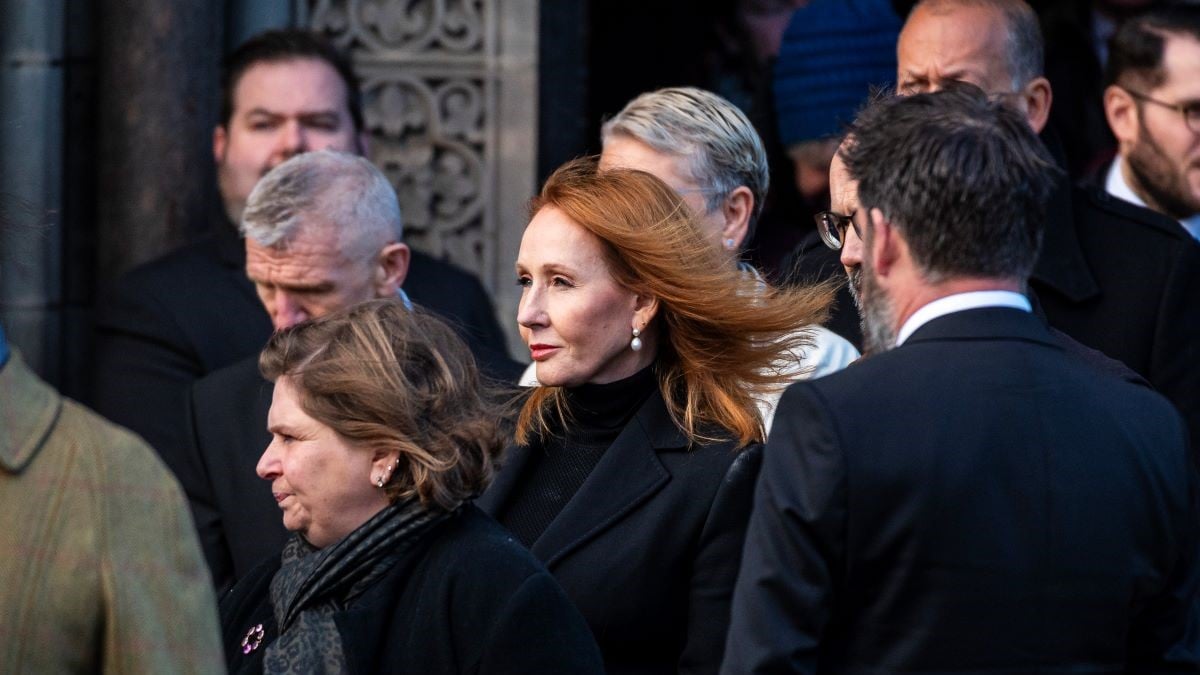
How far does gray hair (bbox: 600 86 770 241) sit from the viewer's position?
4.22m

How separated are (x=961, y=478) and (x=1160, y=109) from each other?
9.02ft

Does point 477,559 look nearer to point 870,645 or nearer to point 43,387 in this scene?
point 870,645

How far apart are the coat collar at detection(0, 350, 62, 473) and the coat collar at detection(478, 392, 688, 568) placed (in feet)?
4.78

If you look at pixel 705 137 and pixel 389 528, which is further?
pixel 705 137

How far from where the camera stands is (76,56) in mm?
5438

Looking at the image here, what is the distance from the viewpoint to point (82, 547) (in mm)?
2033

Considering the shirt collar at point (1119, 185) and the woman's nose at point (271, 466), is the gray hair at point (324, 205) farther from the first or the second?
the shirt collar at point (1119, 185)

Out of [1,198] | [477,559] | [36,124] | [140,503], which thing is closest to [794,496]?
[477,559]

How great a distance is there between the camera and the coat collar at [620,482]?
3422 millimetres

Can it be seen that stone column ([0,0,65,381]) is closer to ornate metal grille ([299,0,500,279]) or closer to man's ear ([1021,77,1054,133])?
ornate metal grille ([299,0,500,279])

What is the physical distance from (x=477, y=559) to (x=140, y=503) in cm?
92

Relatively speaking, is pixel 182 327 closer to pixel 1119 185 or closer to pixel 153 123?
pixel 153 123

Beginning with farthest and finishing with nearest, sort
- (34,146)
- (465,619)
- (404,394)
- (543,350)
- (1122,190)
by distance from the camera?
(34,146) < (1122,190) < (543,350) < (404,394) < (465,619)

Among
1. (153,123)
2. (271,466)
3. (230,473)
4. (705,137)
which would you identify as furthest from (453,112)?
(271,466)
